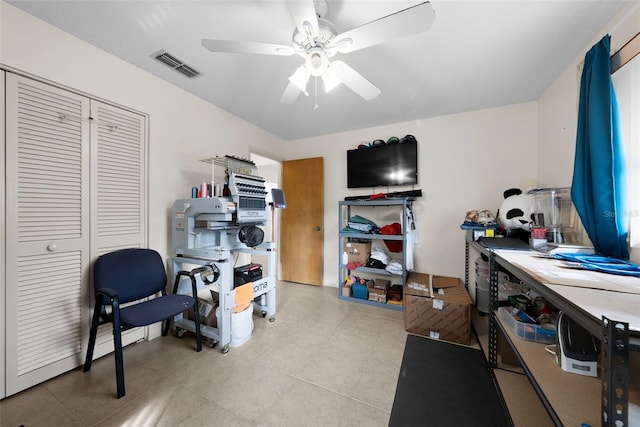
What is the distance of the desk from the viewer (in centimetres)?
56

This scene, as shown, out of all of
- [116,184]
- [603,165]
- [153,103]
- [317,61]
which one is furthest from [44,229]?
[603,165]

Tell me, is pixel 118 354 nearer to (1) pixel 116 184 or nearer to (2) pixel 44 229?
(2) pixel 44 229

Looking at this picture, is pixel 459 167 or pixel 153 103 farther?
pixel 459 167

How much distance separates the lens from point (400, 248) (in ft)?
9.47

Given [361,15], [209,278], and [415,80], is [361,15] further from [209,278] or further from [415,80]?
[209,278]

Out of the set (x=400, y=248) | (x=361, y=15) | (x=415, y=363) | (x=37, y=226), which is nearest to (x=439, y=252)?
(x=400, y=248)

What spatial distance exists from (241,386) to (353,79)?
2.23 m

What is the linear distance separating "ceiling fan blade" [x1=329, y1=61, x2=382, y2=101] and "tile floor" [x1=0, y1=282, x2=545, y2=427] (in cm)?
207

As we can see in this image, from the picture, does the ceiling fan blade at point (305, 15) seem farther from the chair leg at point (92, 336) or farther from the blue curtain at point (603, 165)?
the chair leg at point (92, 336)

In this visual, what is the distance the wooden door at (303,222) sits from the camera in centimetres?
352

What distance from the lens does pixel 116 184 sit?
1846mm

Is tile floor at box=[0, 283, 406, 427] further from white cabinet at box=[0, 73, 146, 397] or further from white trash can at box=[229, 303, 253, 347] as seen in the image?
white cabinet at box=[0, 73, 146, 397]

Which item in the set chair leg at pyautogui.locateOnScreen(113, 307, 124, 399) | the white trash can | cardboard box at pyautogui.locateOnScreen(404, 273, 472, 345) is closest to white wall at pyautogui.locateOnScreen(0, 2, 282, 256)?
chair leg at pyautogui.locateOnScreen(113, 307, 124, 399)

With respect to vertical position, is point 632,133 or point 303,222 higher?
point 632,133
